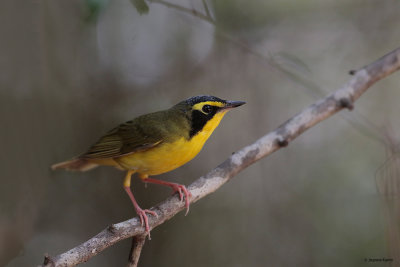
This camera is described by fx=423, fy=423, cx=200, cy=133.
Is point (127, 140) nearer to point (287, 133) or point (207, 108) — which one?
point (207, 108)

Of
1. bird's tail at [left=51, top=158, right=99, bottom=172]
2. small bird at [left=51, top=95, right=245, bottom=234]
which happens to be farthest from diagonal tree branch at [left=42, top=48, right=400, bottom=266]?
bird's tail at [left=51, top=158, right=99, bottom=172]

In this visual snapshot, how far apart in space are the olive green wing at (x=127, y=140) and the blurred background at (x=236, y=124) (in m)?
1.19

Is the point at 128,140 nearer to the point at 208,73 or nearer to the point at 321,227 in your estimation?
the point at 208,73

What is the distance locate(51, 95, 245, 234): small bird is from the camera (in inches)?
137

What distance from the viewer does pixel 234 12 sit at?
534 centimetres

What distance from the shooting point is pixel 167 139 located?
350 cm

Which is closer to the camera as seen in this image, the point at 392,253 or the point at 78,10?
the point at 392,253

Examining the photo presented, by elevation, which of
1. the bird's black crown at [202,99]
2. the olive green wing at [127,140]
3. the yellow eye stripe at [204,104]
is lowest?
the olive green wing at [127,140]

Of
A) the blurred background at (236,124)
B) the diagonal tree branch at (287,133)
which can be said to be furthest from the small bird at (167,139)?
the blurred background at (236,124)

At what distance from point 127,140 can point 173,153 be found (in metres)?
0.55

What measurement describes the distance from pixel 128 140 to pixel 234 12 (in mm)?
2490

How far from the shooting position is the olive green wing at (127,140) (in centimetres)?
360

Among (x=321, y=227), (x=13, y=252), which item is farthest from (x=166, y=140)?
(x=321, y=227)

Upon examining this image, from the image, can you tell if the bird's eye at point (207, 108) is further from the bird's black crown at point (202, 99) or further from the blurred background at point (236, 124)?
the blurred background at point (236, 124)
